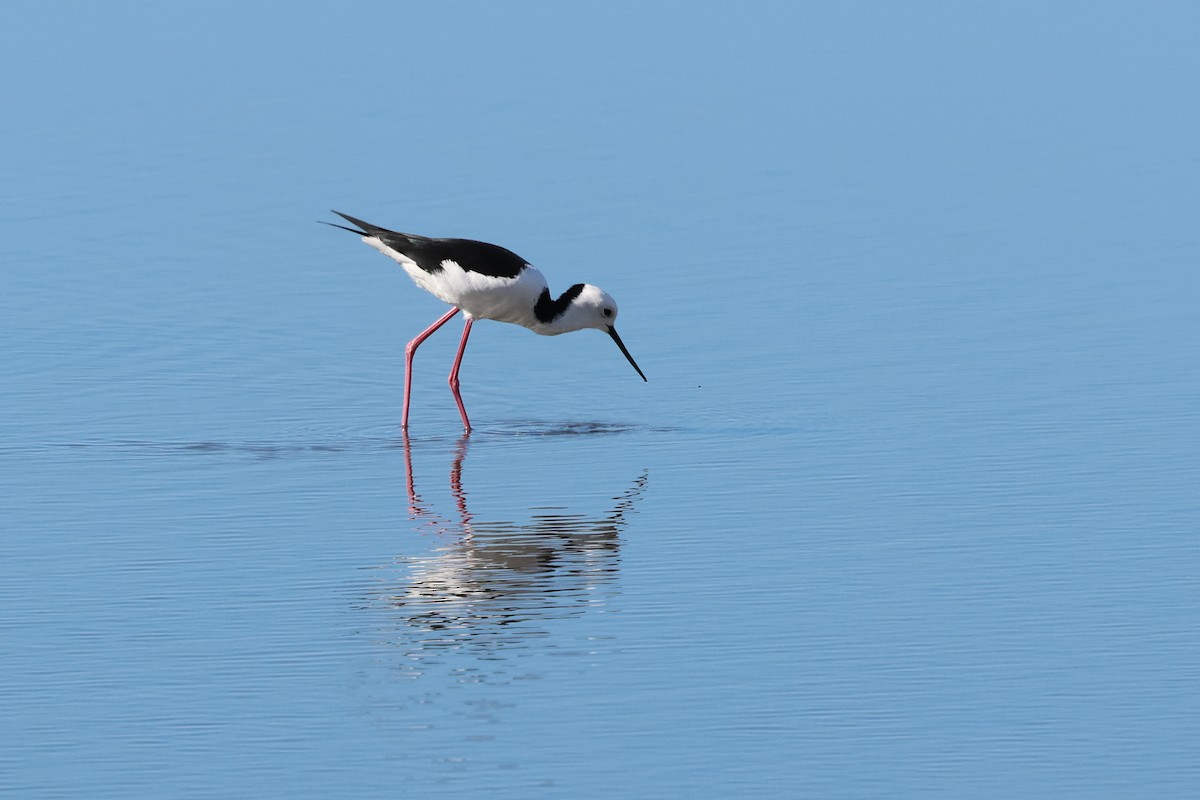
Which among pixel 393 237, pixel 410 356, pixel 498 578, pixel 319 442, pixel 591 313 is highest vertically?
pixel 393 237

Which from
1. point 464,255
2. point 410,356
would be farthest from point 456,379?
point 464,255

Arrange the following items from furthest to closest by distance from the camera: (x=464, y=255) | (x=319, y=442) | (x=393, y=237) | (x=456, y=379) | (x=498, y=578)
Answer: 1. (x=393, y=237)
2. (x=464, y=255)
3. (x=456, y=379)
4. (x=319, y=442)
5. (x=498, y=578)

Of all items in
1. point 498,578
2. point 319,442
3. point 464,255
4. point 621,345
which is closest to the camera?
point 498,578

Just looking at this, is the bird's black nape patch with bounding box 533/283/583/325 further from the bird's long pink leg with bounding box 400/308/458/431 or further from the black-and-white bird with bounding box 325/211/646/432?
the bird's long pink leg with bounding box 400/308/458/431

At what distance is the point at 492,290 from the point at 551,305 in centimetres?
38

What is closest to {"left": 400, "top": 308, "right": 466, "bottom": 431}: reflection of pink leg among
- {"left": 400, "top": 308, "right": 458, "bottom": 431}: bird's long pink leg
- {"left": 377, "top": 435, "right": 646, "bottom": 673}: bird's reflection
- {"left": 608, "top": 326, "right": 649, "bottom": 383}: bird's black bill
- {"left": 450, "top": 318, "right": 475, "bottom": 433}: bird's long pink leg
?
{"left": 400, "top": 308, "right": 458, "bottom": 431}: bird's long pink leg

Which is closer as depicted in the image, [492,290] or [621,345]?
[492,290]

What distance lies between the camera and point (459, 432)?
37.6ft

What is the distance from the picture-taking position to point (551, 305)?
1258 cm

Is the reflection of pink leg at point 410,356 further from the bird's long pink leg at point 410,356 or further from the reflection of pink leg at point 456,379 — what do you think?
the reflection of pink leg at point 456,379

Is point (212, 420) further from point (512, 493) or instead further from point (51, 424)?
point (512, 493)

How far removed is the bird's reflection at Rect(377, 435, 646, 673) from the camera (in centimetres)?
754

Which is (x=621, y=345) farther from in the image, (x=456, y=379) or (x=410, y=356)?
(x=410, y=356)

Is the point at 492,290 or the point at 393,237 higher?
the point at 393,237
